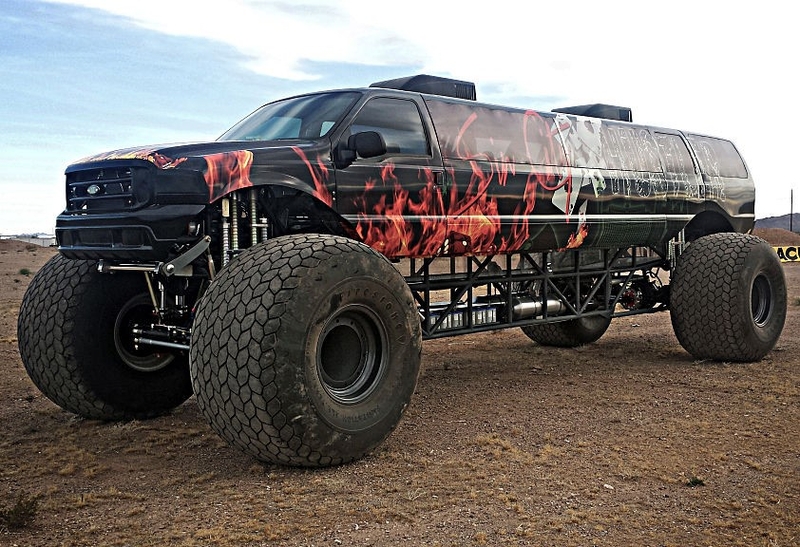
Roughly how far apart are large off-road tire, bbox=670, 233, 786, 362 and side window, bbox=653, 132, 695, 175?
897 millimetres

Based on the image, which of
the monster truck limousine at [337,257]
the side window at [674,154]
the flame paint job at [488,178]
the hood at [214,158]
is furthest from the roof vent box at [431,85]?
the side window at [674,154]

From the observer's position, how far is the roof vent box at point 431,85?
7695 mm

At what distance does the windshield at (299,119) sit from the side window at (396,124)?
0.52 feet

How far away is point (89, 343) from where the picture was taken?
6.55 metres

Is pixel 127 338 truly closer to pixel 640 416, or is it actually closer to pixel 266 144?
pixel 266 144

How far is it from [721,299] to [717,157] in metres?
2.34

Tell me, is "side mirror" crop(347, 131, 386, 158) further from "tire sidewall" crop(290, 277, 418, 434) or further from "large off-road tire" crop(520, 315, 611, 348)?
"large off-road tire" crop(520, 315, 611, 348)

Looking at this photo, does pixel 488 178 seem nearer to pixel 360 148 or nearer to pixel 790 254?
pixel 360 148

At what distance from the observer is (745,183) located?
1099 cm

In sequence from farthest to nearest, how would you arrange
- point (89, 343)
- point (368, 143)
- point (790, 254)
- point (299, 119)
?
point (790, 254) → point (299, 119) → point (89, 343) → point (368, 143)

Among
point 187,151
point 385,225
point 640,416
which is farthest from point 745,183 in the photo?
point 187,151

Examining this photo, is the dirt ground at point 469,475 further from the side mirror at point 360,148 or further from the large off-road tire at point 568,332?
the large off-road tire at point 568,332

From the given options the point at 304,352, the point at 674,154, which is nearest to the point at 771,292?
the point at 674,154

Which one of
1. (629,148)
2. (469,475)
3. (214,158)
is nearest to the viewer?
(469,475)
